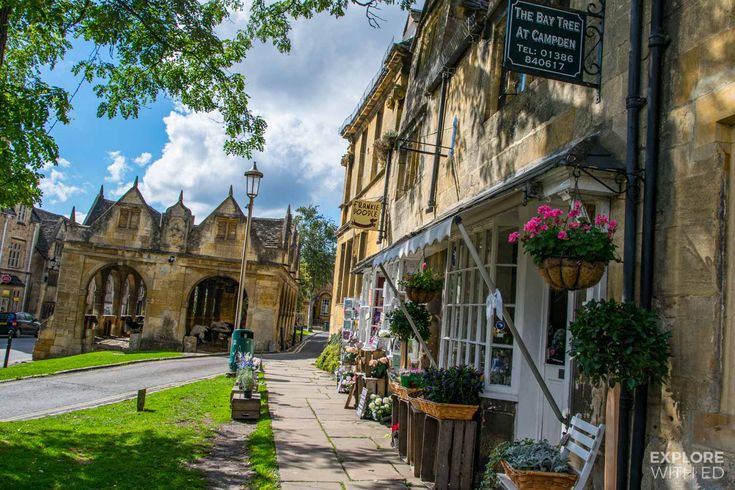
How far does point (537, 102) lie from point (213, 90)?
300 inches

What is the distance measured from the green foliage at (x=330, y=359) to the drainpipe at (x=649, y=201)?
48.3 ft

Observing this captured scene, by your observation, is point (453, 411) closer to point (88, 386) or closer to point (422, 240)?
point (422, 240)

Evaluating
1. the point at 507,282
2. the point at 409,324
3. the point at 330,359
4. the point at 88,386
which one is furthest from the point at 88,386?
the point at 507,282

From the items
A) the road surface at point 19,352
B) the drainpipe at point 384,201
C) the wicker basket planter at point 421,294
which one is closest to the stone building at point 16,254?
the road surface at point 19,352

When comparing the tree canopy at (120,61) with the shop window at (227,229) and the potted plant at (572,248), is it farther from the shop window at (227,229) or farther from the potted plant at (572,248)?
the shop window at (227,229)

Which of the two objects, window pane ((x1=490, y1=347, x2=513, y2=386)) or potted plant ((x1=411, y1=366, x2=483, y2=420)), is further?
window pane ((x1=490, y1=347, x2=513, y2=386))

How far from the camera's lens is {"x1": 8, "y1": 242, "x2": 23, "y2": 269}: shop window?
4512cm

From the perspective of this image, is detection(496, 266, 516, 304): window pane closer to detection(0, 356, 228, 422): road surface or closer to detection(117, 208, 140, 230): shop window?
detection(0, 356, 228, 422): road surface

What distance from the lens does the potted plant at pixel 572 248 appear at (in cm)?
380

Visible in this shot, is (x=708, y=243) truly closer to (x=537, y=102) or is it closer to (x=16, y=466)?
(x=537, y=102)

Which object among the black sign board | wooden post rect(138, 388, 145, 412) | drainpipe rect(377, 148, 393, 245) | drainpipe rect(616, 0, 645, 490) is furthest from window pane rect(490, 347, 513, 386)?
drainpipe rect(377, 148, 393, 245)

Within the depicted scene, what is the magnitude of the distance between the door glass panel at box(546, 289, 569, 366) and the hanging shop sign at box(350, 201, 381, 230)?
8.51m

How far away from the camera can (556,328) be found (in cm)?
572

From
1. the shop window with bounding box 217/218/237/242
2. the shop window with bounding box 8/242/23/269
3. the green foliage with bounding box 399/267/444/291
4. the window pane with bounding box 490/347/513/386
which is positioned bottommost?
the window pane with bounding box 490/347/513/386
